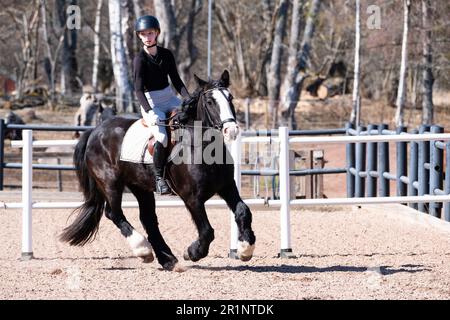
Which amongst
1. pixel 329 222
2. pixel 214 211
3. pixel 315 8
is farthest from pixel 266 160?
pixel 315 8

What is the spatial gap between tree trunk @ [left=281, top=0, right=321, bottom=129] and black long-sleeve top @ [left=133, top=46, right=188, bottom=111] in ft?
75.6

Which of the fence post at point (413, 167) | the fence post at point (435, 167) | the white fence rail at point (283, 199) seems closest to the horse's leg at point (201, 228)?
the white fence rail at point (283, 199)

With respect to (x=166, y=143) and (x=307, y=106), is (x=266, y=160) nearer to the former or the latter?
(x=166, y=143)

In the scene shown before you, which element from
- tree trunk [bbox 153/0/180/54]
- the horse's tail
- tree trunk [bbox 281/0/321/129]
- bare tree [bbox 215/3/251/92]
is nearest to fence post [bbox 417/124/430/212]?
the horse's tail

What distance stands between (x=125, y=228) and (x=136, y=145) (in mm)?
877

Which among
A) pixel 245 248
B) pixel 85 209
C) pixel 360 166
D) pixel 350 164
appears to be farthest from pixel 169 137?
pixel 350 164

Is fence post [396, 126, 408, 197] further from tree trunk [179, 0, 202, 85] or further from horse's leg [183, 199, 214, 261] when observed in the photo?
tree trunk [179, 0, 202, 85]

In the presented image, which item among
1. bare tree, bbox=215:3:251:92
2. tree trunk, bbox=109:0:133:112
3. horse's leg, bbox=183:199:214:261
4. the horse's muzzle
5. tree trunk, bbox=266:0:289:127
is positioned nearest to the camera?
the horse's muzzle

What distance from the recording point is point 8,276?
879cm

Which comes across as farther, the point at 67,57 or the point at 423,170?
the point at 67,57

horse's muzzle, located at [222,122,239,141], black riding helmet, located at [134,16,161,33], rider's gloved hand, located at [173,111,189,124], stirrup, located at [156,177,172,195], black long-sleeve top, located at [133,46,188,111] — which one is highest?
black riding helmet, located at [134,16,161,33]

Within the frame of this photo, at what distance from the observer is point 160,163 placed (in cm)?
895

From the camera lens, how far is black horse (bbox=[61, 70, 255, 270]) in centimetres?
849

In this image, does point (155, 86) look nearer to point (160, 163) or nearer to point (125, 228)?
point (160, 163)
